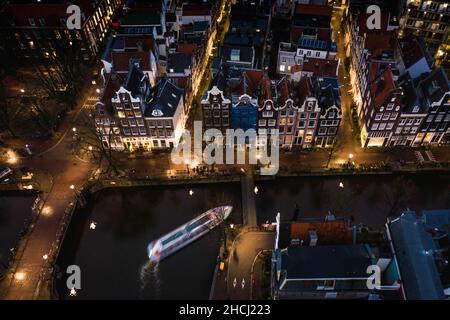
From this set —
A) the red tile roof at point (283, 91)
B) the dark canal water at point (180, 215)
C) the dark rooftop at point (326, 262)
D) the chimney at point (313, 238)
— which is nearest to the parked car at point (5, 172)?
the dark canal water at point (180, 215)

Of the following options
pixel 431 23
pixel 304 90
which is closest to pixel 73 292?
pixel 304 90

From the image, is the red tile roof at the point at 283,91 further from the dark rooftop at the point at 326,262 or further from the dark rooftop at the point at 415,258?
the dark rooftop at the point at 326,262

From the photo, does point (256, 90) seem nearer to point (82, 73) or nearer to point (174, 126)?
point (174, 126)

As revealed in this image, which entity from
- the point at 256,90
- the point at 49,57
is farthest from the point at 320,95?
the point at 49,57

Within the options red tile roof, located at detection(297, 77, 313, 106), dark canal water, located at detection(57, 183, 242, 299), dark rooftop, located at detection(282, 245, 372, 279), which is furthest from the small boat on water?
red tile roof, located at detection(297, 77, 313, 106)

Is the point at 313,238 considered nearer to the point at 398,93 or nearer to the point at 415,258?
the point at 415,258

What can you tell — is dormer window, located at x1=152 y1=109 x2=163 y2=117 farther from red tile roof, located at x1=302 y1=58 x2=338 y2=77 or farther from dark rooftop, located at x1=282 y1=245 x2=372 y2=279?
dark rooftop, located at x1=282 y1=245 x2=372 y2=279

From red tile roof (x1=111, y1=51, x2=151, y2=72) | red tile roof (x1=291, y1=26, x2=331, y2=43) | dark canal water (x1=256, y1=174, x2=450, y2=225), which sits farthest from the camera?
red tile roof (x1=291, y1=26, x2=331, y2=43)
